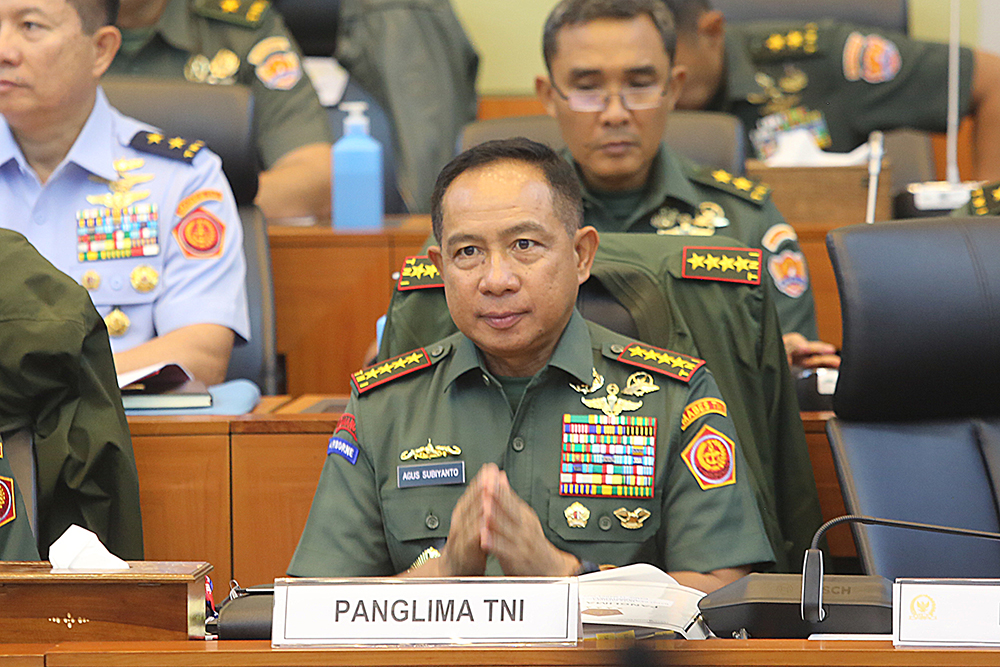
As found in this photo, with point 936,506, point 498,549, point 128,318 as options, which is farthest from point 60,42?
point 936,506

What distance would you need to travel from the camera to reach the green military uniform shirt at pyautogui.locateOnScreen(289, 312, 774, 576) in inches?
62.2

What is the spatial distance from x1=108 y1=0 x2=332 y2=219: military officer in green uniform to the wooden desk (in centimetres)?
234

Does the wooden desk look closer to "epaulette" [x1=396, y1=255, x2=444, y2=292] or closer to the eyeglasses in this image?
"epaulette" [x1=396, y1=255, x2=444, y2=292]

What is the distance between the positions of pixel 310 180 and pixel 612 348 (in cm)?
162

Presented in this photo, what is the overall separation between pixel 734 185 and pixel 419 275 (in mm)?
826

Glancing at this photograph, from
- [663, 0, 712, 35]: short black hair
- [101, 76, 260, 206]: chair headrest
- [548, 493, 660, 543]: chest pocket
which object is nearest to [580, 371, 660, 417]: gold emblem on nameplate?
[548, 493, 660, 543]: chest pocket

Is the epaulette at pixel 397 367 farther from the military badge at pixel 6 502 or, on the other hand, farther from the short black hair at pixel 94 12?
the short black hair at pixel 94 12

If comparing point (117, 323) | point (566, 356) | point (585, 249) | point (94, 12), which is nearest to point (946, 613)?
point (566, 356)

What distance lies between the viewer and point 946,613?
3.03 ft

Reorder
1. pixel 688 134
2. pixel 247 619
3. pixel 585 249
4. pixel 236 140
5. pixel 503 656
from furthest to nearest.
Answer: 1. pixel 688 134
2. pixel 236 140
3. pixel 585 249
4. pixel 247 619
5. pixel 503 656

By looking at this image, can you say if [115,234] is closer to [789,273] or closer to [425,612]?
[789,273]

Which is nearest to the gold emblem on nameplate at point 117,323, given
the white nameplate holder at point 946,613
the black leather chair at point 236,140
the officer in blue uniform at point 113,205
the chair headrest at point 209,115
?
the officer in blue uniform at point 113,205

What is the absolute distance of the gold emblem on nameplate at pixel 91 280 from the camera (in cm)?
237

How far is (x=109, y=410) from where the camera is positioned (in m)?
1.70
